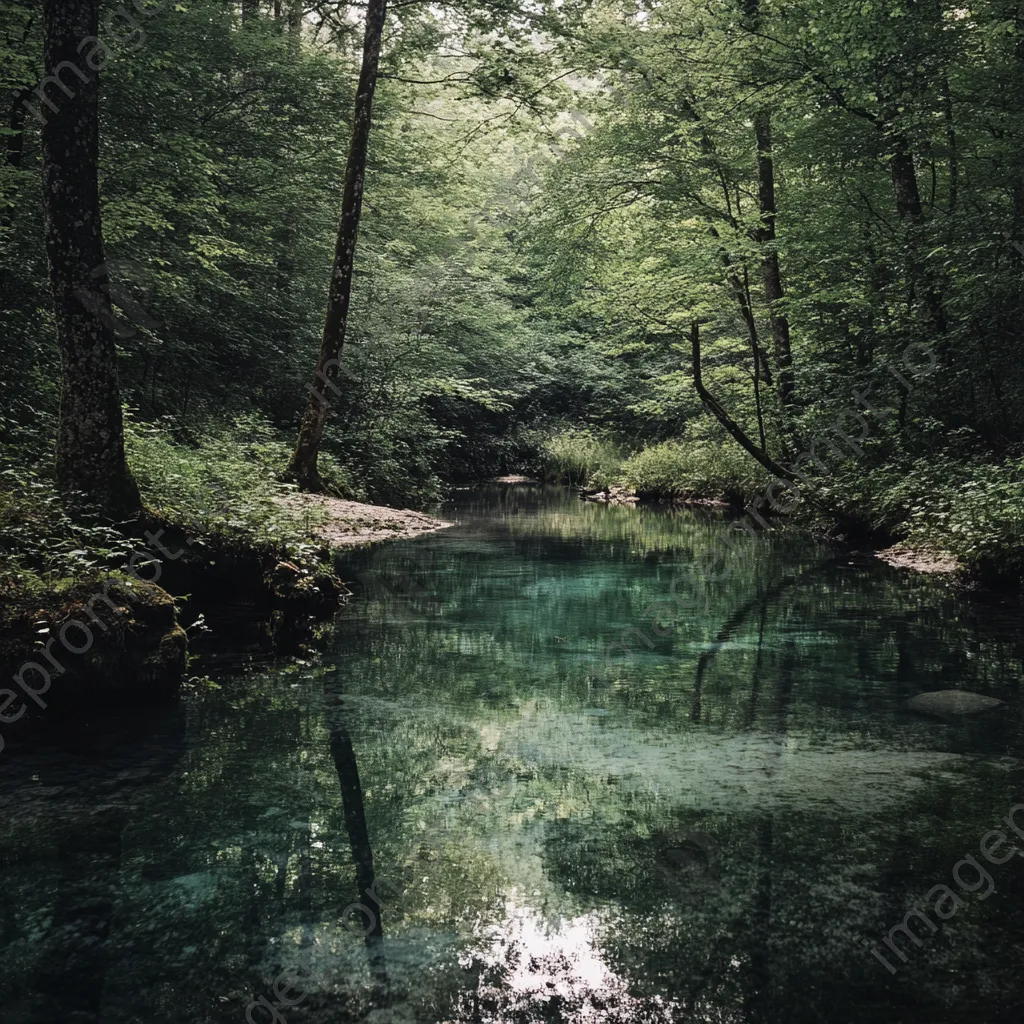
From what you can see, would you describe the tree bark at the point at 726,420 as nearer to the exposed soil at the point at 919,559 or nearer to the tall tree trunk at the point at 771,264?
the tall tree trunk at the point at 771,264

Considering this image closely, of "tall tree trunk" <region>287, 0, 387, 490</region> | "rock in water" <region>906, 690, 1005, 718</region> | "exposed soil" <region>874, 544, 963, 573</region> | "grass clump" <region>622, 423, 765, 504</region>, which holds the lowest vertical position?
"rock in water" <region>906, 690, 1005, 718</region>

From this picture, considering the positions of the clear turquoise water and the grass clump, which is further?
the grass clump

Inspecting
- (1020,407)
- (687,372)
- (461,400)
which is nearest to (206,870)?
(1020,407)

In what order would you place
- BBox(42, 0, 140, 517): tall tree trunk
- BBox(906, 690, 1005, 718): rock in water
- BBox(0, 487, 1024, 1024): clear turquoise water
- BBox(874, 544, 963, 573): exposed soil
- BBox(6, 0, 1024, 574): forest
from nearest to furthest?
1. BBox(0, 487, 1024, 1024): clear turquoise water
2. BBox(906, 690, 1005, 718): rock in water
3. BBox(42, 0, 140, 517): tall tree trunk
4. BBox(874, 544, 963, 573): exposed soil
5. BBox(6, 0, 1024, 574): forest

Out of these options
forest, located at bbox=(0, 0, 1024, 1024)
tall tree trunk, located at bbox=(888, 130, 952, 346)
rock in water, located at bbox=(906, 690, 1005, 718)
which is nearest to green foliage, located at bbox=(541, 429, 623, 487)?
forest, located at bbox=(0, 0, 1024, 1024)

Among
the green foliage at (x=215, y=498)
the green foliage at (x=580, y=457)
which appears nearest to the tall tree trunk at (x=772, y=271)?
the green foliage at (x=215, y=498)

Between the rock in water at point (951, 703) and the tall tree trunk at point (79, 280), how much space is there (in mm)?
5982

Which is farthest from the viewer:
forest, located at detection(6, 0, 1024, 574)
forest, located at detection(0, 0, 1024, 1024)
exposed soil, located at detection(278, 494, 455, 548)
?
exposed soil, located at detection(278, 494, 455, 548)

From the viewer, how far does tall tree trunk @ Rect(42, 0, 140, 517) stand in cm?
655

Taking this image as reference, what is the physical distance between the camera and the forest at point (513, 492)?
11.6 ft

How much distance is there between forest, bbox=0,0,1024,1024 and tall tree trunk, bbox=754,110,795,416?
0.11 meters

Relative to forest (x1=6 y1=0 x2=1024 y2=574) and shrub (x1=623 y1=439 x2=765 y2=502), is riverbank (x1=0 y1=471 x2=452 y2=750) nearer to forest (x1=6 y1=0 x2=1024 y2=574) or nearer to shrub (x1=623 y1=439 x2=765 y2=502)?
forest (x1=6 y1=0 x2=1024 y2=574)

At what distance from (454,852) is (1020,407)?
11.9 metres

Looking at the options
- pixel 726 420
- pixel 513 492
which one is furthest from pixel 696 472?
pixel 726 420
